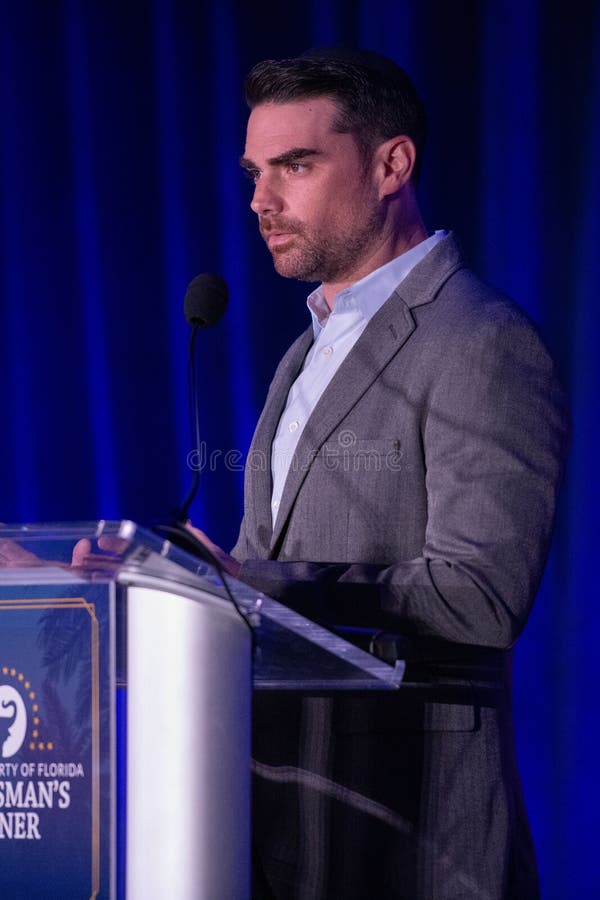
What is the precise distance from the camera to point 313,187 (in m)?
1.63

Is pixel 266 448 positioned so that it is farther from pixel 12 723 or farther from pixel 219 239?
pixel 219 239

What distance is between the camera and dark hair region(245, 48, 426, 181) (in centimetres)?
165

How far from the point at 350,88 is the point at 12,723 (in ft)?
3.95

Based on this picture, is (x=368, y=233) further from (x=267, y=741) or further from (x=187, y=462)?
(x=187, y=462)

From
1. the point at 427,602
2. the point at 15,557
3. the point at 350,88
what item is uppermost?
the point at 350,88

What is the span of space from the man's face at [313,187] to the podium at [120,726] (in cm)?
94

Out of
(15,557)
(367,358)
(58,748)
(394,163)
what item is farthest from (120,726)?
(394,163)

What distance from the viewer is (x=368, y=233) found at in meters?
1.65

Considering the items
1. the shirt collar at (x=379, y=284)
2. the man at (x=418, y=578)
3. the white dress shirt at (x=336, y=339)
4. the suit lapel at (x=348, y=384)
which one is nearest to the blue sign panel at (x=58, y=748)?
the man at (x=418, y=578)

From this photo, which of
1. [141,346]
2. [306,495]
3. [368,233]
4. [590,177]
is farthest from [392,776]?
[141,346]

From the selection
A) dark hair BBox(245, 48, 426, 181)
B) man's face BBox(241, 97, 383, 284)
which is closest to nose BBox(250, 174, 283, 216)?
man's face BBox(241, 97, 383, 284)

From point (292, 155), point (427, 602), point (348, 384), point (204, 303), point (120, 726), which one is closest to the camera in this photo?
point (120, 726)

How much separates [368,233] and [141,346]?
4.19ft

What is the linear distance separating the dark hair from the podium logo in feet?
3.74
